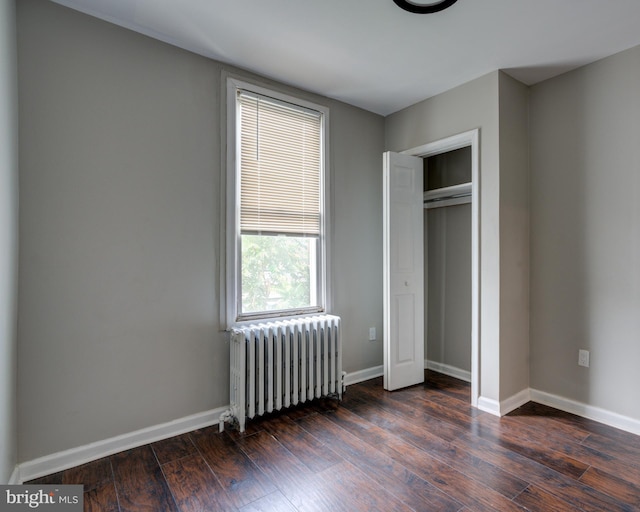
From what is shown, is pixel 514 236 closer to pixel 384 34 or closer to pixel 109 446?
pixel 384 34

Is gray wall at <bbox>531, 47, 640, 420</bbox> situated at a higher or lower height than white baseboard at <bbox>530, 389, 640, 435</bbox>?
higher

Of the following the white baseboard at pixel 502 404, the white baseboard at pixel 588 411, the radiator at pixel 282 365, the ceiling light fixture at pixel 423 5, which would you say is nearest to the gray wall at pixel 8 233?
the radiator at pixel 282 365

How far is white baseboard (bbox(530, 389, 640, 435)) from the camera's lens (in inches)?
97.9

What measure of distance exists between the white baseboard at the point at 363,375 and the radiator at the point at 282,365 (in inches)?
13.1

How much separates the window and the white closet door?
600mm

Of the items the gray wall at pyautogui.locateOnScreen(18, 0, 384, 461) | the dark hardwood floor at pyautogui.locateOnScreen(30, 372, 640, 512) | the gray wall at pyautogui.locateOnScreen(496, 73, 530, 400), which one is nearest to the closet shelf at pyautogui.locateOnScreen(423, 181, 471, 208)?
the gray wall at pyautogui.locateOnScreen(496, 73, 530, 400)

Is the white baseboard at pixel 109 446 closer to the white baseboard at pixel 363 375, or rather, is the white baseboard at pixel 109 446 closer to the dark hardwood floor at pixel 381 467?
the dark hardwood floor at pixel 381 467

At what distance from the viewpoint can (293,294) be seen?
309 cm

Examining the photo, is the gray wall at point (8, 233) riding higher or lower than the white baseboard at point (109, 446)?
higher

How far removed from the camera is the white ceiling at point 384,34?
81.5 inches

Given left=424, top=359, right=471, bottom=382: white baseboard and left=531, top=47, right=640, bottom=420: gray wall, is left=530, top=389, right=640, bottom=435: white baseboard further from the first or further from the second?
left=424, top=359, right=471, bottom=382: white baseboard

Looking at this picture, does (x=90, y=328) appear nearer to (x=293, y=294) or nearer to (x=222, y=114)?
(x=293, y=294)

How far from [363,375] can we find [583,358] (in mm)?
1837

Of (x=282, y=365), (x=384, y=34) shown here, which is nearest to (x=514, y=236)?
(x=384, y=34)
